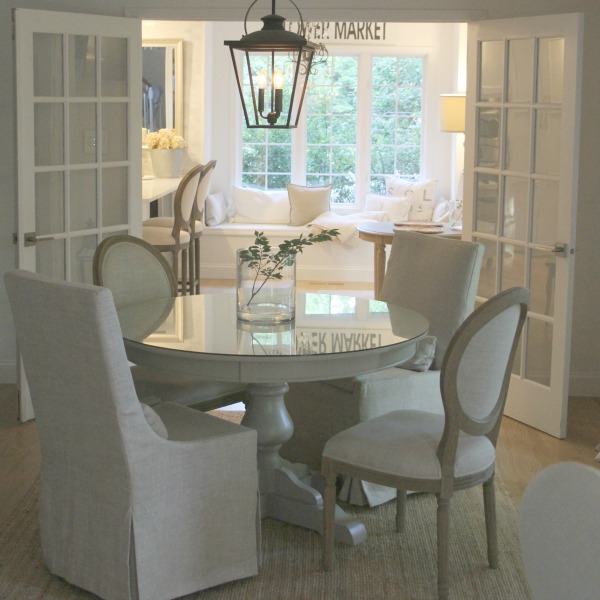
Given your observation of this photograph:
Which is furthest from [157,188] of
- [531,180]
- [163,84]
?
[531,180]

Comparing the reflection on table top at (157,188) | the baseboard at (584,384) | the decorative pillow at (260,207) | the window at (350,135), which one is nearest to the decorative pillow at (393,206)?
the window at (350,135)

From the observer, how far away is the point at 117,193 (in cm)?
500

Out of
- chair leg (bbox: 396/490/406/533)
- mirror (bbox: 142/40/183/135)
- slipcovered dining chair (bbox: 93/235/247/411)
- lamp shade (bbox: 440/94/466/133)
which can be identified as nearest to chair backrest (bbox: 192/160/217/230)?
mirror (bbox: 142/40/183/135)

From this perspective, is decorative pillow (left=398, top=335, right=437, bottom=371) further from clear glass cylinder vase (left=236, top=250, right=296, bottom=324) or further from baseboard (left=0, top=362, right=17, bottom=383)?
baseboard (left=0, top=362, right=17, bottom=383)

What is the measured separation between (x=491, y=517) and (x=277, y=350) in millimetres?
852

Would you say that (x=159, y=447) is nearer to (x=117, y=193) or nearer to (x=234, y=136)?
(x=117, y=193)

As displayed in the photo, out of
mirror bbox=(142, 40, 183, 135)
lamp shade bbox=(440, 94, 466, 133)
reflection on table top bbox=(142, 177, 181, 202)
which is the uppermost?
mirror bbox=(142, 40, 183, 135)

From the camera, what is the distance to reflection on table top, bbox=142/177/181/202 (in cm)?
702

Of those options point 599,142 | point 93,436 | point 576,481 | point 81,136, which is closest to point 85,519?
point 93,436

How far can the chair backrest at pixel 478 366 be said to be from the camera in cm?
287

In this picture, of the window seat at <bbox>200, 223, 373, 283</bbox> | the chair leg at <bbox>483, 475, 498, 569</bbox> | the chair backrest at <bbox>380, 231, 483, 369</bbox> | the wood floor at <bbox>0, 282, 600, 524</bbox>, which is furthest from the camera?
the window seat at <bbox>200, 223, 373, 283</bbox>

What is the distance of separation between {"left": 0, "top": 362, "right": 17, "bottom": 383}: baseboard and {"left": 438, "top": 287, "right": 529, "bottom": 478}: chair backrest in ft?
10.0

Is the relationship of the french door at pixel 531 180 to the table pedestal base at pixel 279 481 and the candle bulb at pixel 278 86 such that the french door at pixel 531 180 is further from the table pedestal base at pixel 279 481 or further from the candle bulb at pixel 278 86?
the candle bulb at pixel 278 86

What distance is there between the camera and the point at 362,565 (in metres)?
3.27
